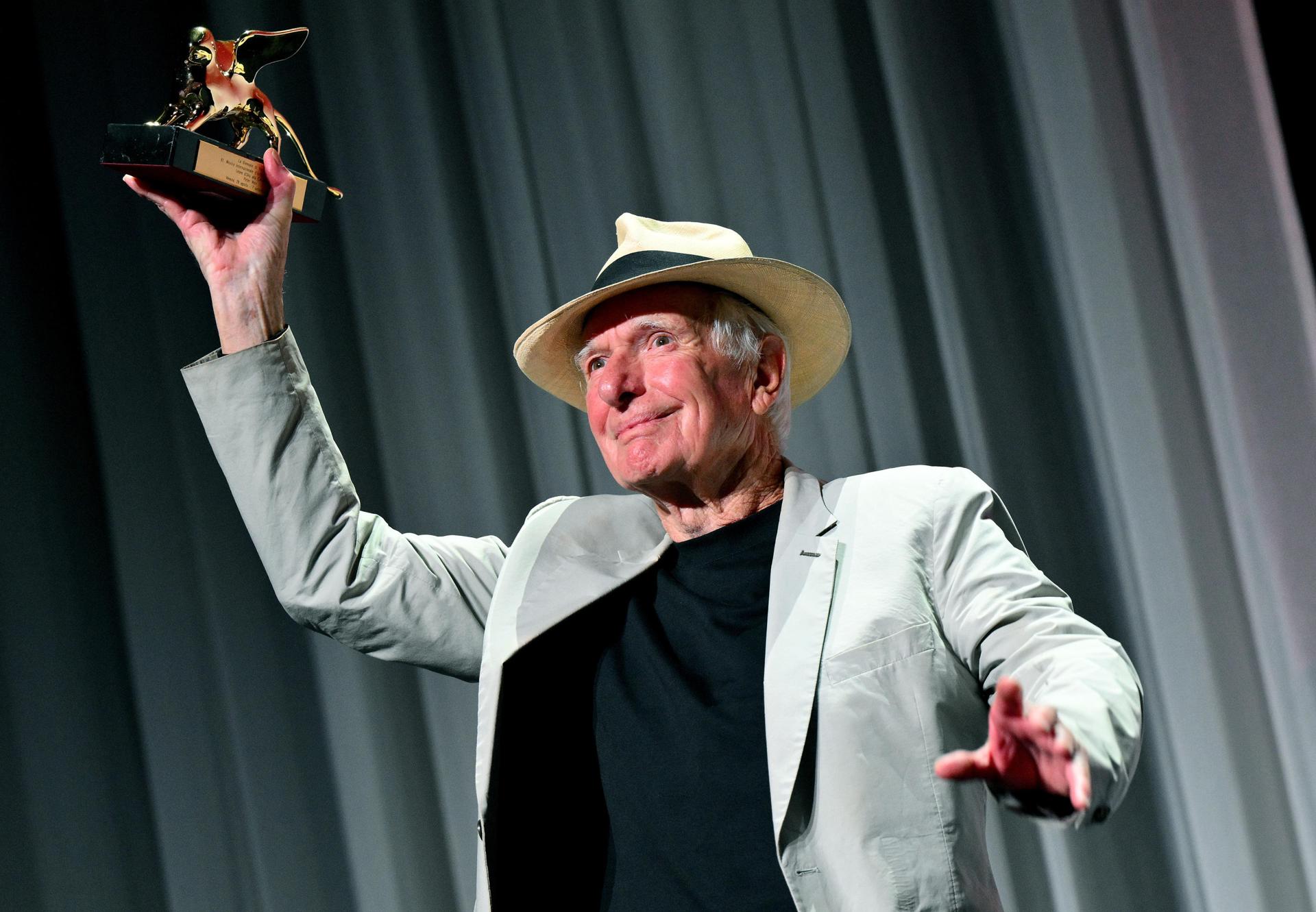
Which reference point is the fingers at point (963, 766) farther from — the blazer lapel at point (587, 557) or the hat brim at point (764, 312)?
the hat brim at point (764, 312)

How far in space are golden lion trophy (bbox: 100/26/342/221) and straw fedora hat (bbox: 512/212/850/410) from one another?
1.21 feet

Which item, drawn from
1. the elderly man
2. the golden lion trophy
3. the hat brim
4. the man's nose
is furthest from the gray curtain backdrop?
the golden lion trophy

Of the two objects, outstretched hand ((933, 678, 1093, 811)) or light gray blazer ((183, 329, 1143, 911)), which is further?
light gray blazer ((183, 329, 1143, 911))

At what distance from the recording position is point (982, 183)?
6.97 ft

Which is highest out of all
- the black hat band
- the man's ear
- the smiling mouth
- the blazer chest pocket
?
the black hat band

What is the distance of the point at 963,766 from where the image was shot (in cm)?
88

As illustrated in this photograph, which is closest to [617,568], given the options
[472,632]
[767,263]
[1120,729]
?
[472,632]

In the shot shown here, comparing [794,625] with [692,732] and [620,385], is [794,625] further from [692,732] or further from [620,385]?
[620,385]

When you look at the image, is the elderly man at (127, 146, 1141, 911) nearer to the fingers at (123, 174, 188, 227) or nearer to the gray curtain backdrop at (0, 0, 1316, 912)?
the fingers at (123, 174, 188, 227)

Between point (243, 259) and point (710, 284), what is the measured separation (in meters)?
0.61

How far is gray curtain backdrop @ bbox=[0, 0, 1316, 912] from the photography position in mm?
1900

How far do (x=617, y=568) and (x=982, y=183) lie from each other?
1102mm

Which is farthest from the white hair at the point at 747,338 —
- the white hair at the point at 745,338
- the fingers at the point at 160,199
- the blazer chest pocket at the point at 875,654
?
the fingers at the point at 160,199

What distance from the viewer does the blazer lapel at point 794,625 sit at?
121 cm
